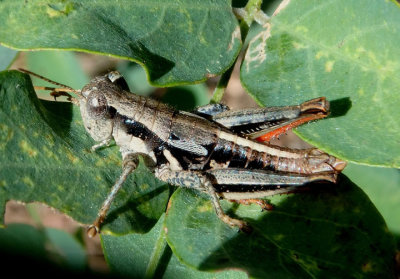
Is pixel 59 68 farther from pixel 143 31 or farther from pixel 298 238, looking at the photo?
pixel 298 238

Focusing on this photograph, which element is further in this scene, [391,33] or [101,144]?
[101,144]

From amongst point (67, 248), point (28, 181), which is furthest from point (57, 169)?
point (67, 248)

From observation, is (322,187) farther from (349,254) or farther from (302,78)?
(302,78)

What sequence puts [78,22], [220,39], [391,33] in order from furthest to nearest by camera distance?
[220,39]
[391,33]
[78,22]

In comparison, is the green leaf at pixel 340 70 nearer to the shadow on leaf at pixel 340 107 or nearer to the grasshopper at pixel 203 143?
the shadow on leaf at pixel 340 107

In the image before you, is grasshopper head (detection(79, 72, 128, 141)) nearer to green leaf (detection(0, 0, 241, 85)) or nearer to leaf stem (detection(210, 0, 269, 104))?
green leaf (detection(0, 0, 241, 85))

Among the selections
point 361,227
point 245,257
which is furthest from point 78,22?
point 361,227
